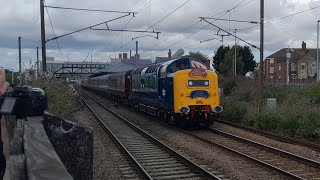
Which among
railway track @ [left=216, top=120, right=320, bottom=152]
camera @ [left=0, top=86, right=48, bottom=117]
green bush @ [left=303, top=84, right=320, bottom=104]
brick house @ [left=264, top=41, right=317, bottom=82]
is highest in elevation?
brick house @ [left=264, top=41, right=317, bottom=82]

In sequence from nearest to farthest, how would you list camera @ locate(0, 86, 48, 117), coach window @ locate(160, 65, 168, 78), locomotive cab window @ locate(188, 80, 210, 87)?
camera @ locate(0, 86, 48, 117) < locomotive cab window @ locate(188, 80, 210, 87) < coach window @ locate(160, 65, 168, 78)

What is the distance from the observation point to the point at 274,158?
39.8 feet

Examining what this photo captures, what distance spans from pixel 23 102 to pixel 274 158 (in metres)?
9.86

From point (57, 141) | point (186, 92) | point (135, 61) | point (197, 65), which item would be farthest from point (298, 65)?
point (57, 141)

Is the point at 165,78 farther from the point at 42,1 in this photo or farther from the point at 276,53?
the point at 276,53

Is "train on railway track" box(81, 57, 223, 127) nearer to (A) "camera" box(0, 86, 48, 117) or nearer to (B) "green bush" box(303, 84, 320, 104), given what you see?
(B) "green bush" box(303, 84, 320, 104)

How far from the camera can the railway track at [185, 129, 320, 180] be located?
10.1 m

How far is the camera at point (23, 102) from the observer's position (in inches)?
132

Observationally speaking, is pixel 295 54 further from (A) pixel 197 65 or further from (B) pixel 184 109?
(B) pixel 184 109

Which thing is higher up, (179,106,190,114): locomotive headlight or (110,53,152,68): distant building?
(110,53,152,68): distant building

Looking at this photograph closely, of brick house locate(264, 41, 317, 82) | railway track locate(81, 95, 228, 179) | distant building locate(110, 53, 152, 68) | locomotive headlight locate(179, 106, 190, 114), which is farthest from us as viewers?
brick house locate(264, 41, 317, 82)

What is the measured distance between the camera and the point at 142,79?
24.9m

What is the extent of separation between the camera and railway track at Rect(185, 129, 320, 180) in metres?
7.08

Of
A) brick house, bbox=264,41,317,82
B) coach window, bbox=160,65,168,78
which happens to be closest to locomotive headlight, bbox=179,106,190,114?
coach window, bbox=160,65,168,78
